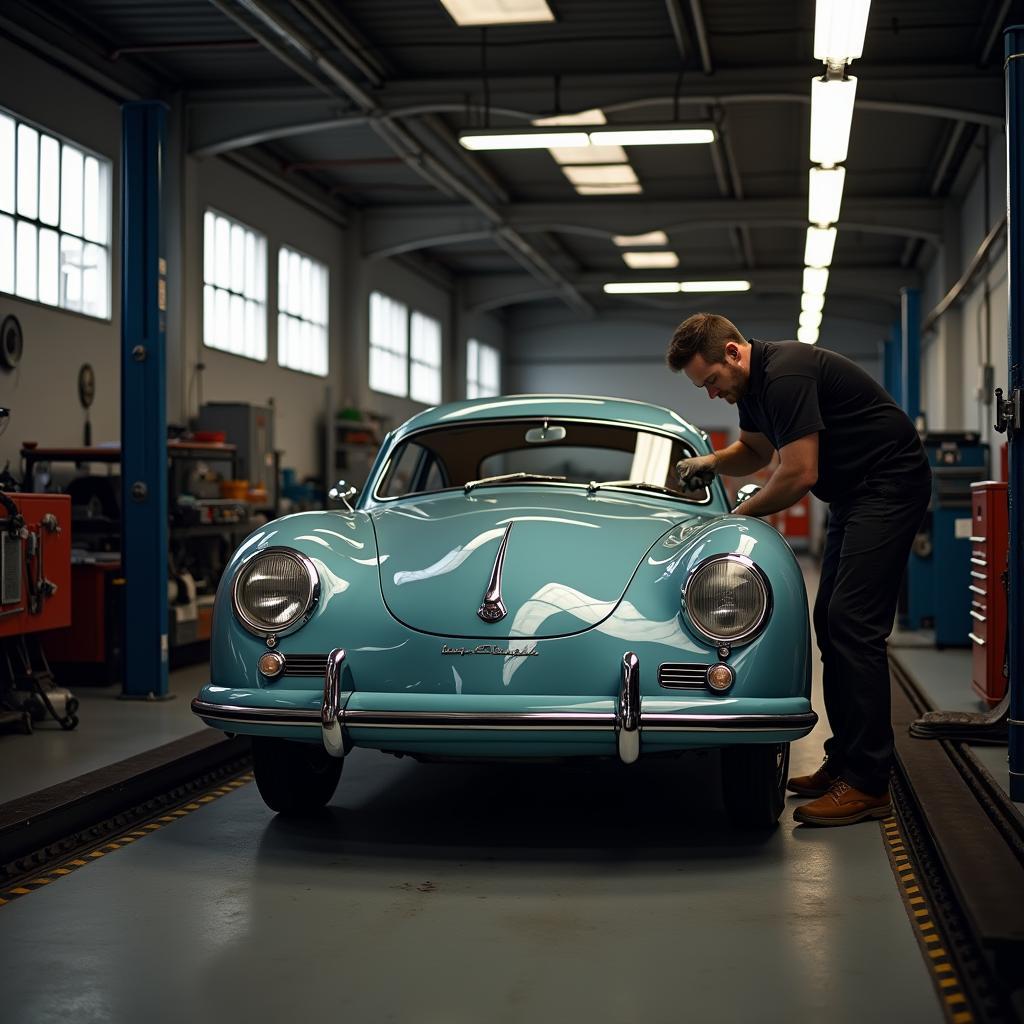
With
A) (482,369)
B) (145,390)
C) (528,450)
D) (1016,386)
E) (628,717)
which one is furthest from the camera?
(482,369)

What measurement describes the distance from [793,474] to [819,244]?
11.6 m

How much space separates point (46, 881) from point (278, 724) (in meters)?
0.81

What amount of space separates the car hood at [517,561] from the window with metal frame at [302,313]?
1350cm

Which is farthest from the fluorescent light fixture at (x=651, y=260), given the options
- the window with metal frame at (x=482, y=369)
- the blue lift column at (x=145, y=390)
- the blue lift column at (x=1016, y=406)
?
the blue lift column at (x=1016, y=406)

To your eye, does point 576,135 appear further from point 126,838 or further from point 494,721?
point 494,721

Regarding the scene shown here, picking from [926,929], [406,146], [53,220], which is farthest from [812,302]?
[926,929]

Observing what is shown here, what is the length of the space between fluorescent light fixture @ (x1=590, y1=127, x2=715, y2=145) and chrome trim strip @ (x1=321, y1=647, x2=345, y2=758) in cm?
936

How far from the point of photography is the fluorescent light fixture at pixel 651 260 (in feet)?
78.8

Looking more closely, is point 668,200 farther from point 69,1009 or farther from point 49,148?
point 69,1009

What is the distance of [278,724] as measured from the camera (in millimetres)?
3930

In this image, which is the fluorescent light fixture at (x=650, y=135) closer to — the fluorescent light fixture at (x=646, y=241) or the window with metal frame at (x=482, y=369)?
the fluorescent light fixture at (x=646, y=241)

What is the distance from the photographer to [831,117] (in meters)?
10.0

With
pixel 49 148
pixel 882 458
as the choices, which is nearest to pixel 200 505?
pixel 49 148

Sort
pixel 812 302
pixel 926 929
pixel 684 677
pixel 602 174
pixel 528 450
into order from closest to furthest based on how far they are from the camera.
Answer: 1. pixel 926 929
2. pixel 684 677
3. pixel 528 450
4. pixel 602 174
5. pixel 812 302
